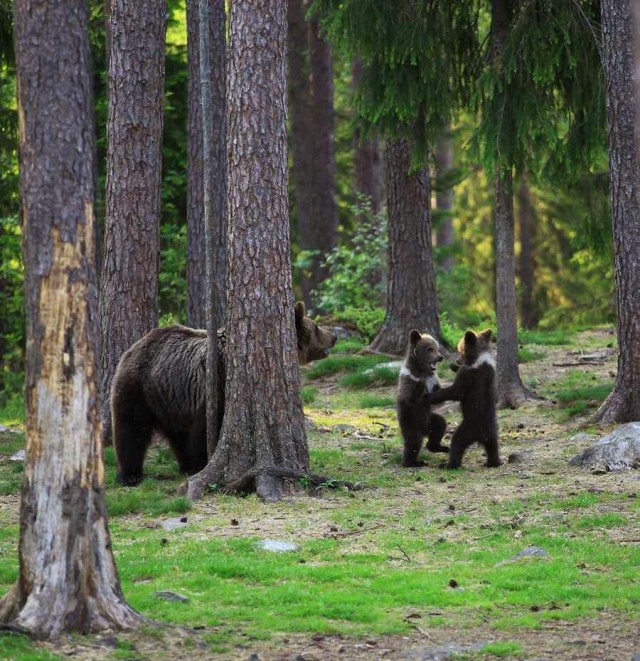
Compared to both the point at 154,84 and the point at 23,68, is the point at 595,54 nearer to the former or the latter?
the point at 154,84

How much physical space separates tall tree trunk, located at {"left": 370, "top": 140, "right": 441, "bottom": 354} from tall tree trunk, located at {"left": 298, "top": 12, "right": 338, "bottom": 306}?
8202 mm

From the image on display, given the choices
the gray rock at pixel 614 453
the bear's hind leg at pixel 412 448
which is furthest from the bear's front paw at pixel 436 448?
the gray rock at pixel 614 453

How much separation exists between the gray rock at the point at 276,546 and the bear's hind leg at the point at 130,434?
3286mm

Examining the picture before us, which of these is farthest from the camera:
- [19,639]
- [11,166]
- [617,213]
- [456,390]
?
[11,166]

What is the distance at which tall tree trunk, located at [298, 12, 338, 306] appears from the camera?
26.9m

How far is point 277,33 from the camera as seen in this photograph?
10492 mm

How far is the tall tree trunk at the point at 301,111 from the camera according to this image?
27.3 meters

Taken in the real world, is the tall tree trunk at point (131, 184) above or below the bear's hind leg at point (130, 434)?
above

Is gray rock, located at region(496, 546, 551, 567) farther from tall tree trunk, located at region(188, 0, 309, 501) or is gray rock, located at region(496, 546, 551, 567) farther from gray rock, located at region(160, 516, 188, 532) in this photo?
gray rock, located at region(160, 516, 188, 532)

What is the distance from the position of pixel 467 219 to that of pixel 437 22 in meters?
23.8

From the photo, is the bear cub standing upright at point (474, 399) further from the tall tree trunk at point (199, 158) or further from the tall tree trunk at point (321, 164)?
the tall tree trunk at point (321, 164)

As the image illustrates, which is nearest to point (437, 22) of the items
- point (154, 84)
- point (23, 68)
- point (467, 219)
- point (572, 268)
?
point (154, 84)

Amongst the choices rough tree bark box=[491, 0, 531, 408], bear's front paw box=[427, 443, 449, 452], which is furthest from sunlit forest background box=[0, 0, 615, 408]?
bear's front paw box=[427, 443, 449, 452]

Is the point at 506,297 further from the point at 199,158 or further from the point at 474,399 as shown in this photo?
the point at 199,158
